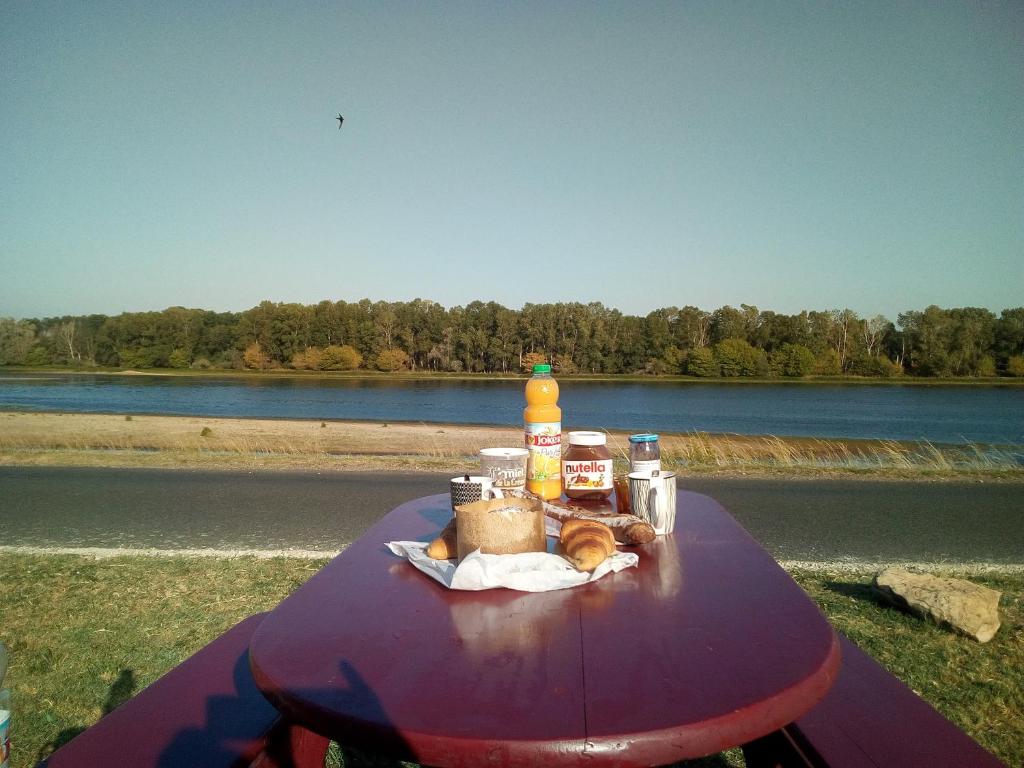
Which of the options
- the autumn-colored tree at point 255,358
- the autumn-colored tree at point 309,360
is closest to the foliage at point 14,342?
the autumn-colored tree at point 255,358

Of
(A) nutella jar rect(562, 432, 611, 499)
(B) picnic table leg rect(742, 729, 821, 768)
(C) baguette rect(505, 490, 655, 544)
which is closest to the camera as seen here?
(B) picnic table leg rect(742, 729, 821, 768)

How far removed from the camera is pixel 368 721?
1146mm

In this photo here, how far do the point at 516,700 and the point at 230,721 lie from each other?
3.67 feet

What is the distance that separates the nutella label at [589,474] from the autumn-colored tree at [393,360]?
327 feet

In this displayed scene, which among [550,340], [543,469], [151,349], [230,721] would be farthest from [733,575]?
[151,349]

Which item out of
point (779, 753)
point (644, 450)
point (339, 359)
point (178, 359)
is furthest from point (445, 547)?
point (178, 359)

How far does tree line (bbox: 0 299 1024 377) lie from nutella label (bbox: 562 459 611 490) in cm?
8458

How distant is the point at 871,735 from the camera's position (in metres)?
1.82

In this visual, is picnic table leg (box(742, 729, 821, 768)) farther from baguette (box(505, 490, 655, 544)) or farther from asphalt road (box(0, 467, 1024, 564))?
asphalt road (box(0, 467, 1024, 564))

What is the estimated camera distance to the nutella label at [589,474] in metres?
2.71

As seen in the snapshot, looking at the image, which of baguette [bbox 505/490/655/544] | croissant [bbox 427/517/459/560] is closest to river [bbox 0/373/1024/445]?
baguette [bbox 505/490/655/544]

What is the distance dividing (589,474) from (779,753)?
1.14 meters

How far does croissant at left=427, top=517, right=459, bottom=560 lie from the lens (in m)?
2.06

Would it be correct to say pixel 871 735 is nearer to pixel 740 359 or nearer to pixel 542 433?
pixel 542 433
